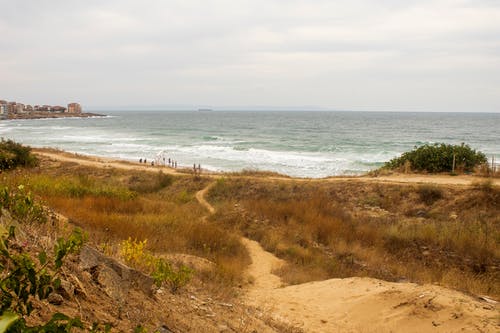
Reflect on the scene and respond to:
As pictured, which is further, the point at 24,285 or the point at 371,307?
the point at 371,307

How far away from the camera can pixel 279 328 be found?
20.2 feet

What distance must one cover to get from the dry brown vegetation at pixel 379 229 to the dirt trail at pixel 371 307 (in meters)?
1.20

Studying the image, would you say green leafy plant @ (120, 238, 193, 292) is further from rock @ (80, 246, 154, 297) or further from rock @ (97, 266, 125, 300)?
rock @ (97, 266, 125, 300)

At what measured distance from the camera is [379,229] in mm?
13375

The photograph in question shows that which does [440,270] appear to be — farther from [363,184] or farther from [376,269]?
[363,184]

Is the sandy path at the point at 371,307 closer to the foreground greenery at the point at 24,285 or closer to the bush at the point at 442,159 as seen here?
the foreground greenery at the point at 24,285

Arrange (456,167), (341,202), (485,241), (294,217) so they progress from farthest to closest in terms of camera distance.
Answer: (456,167), (341,202), (294,217), (485,241)

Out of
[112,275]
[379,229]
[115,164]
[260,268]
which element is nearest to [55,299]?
[112,275]

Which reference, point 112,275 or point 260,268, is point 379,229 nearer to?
point 260,268

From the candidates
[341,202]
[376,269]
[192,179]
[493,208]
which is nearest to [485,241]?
[376,269]

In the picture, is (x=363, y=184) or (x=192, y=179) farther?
(x=192, y=179)

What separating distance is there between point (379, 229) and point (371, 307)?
6.11 metres

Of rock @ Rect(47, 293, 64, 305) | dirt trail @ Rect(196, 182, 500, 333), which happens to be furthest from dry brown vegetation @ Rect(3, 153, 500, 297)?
rock @ Rect(47, 293, 64, 305)

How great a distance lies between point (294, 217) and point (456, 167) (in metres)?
13.6
